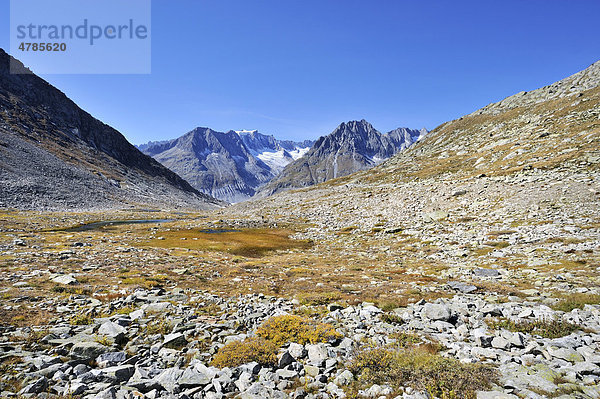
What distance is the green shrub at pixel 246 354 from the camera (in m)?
8.41

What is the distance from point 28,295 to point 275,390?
14342mm

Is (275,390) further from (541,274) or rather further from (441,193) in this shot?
(441,193)

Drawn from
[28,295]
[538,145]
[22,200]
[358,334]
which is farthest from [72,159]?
[538,145]

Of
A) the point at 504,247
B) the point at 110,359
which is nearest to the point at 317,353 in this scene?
the point at 110,359

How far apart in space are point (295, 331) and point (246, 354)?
2.36m

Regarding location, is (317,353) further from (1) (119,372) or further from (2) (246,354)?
(1) (119,372)

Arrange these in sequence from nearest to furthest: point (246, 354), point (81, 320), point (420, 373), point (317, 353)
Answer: point (420, 373), point (246, 354), point (317, 353), point (81, 320)

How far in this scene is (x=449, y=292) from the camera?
1518 cm

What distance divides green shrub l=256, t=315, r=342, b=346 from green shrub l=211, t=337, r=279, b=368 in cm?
68

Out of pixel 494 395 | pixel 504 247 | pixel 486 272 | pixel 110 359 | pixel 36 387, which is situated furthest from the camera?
pixel 504 247

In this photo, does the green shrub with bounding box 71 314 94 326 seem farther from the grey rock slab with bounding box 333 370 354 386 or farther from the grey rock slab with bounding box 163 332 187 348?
the grey rock slab with bounding box 333 370 354 386

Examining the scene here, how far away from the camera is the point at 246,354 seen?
864cm

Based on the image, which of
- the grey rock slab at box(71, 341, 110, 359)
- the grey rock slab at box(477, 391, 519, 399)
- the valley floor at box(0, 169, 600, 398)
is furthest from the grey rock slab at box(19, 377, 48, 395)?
the grey rock slab at box(477, 391, 519, 399)

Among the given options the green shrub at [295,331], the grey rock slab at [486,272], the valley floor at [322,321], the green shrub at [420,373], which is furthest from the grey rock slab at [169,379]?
the grey rock slab at [486,272]
